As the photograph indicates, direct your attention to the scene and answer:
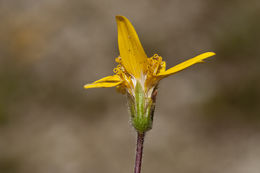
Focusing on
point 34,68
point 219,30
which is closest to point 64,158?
point 34,68

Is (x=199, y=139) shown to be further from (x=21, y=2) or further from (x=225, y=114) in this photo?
(x=21, y=2)

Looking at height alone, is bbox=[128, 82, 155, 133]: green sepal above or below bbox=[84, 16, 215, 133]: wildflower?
below

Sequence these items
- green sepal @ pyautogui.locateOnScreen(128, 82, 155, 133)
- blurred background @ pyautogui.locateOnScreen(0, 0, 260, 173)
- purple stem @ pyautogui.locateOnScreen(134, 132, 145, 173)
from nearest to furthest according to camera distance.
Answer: purple stem @ pyautogui.locateOnScreen(134, 132, 145, 173), green sepal @ pyautogui.locateOnScreen(128, 82, 155, 133), blurred background @ pyautogui.locateOnScreen(0, 0, 260, 173)

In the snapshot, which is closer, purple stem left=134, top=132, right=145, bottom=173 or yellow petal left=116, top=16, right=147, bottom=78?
purple stem left=134, top=132, right=145, bottom=173

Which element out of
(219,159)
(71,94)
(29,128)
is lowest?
(219,159)

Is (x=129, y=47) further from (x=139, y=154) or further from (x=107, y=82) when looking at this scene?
(x=139, y=154)

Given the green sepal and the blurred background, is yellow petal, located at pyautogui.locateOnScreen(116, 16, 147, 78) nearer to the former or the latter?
the green sepal

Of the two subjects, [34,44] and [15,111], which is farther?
[34,44]

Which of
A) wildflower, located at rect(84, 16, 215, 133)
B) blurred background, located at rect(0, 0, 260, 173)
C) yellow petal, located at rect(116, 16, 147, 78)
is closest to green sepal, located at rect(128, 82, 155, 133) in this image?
wildflower, located at rect(84, 16, 215, 133)
